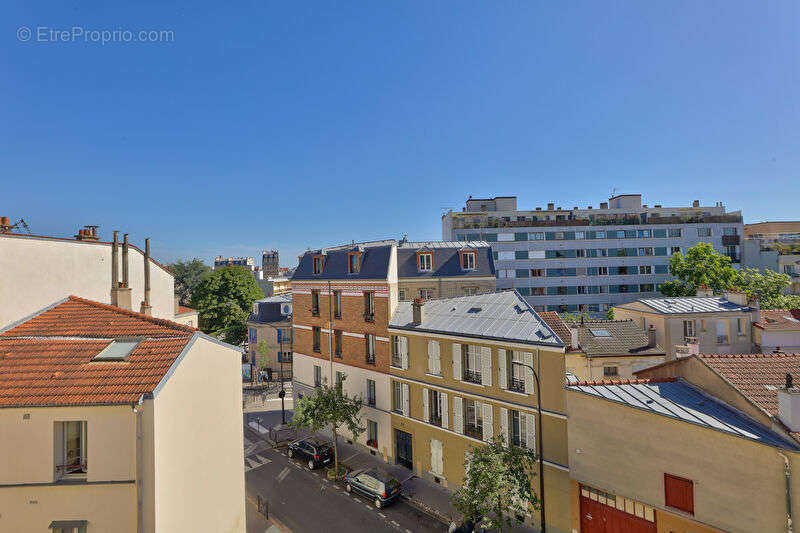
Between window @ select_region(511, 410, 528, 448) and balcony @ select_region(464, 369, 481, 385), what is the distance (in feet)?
7.50

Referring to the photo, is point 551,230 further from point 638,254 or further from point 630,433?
point 630,433

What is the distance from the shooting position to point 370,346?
82.7ft

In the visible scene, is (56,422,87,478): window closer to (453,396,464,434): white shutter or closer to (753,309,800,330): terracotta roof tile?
(453,396,464,434): white shutter

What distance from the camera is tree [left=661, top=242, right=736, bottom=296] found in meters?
41.4

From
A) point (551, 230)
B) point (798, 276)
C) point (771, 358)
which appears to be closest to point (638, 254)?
point (551, 230)

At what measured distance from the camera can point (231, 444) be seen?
12812 millimetres

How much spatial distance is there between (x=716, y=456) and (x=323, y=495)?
708 inches

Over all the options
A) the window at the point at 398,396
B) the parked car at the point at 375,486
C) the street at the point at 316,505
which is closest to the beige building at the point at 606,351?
the window at the point at 398,396

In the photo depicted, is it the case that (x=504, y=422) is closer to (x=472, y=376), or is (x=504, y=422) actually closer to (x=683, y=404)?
(x=472, y=376)

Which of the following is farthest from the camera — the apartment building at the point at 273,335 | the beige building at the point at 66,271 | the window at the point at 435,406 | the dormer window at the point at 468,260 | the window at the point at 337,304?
the apartment building at the point at 273,335

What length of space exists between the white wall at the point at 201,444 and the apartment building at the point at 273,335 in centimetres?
3052

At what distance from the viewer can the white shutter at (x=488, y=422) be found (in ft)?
60.1

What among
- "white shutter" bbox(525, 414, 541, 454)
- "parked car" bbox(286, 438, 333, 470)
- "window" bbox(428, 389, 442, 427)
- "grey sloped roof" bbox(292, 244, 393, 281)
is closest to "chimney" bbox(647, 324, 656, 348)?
"white shutter" bbox(525, 414, 541, 454)

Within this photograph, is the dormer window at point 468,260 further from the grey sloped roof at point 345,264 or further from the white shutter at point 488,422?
the white shutter at point 488,422
